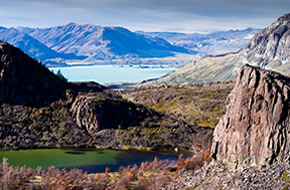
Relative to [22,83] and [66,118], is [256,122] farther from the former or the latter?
[22,83]

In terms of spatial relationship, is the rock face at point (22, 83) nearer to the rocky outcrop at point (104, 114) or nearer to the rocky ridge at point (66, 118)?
the rocky ridge at point (66, 118)

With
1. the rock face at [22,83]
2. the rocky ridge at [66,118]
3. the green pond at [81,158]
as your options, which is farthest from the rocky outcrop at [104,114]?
the green pond at [81,158]

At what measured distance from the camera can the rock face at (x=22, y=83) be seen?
164 meters

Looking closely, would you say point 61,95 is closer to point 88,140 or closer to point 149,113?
point 88,140

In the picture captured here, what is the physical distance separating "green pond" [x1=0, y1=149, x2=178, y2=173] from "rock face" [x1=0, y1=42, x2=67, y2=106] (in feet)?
125

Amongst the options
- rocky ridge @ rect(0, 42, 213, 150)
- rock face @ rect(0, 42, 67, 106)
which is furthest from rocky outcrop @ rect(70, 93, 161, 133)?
rock face @ rect(0, 42, 67, 106)

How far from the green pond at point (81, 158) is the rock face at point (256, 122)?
2100 inches

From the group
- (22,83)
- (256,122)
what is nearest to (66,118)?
(22,83)

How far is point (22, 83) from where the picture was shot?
167250 mm

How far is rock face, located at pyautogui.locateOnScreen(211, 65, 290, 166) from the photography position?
60.9 m

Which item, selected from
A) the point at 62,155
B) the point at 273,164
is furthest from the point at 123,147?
the point at 273,164

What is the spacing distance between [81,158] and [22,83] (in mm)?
63502

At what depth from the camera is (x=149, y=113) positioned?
172875 mm

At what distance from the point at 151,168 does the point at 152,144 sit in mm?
48771
